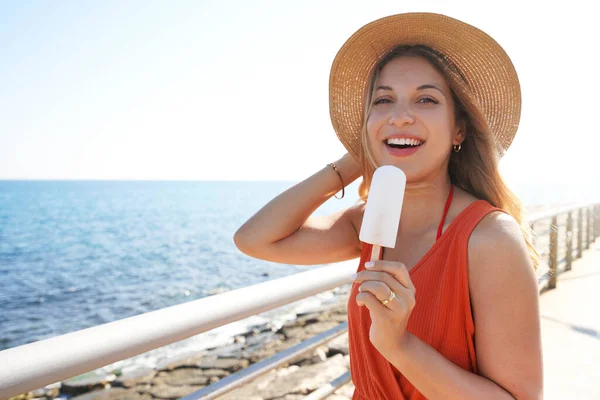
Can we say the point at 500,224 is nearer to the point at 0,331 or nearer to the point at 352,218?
the point at 352,218

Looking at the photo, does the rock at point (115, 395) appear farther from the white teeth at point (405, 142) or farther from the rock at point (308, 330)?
the white teeth at point (405, 142)

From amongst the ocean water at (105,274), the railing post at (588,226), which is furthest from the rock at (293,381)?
the ocean water at (105,274)

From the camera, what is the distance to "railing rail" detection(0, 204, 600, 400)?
3.21 feet

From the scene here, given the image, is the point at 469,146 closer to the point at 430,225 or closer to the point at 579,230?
the point at 430,225

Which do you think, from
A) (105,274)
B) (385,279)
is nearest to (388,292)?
(385,279)

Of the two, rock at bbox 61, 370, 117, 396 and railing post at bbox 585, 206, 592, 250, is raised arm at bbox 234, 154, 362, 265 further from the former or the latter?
rock at bbox 61, 370, 117, 396

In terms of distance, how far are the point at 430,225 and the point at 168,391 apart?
26.6 ft

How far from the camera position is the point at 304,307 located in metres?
14.2

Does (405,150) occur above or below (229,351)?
above

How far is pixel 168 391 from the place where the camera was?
841 centimetres

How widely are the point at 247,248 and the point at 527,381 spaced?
1.10m

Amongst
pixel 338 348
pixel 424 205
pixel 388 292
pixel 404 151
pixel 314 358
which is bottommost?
pixel 314 358

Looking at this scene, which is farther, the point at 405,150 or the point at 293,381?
the point at 293,381

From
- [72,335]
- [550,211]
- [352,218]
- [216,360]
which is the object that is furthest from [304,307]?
[72,335]
